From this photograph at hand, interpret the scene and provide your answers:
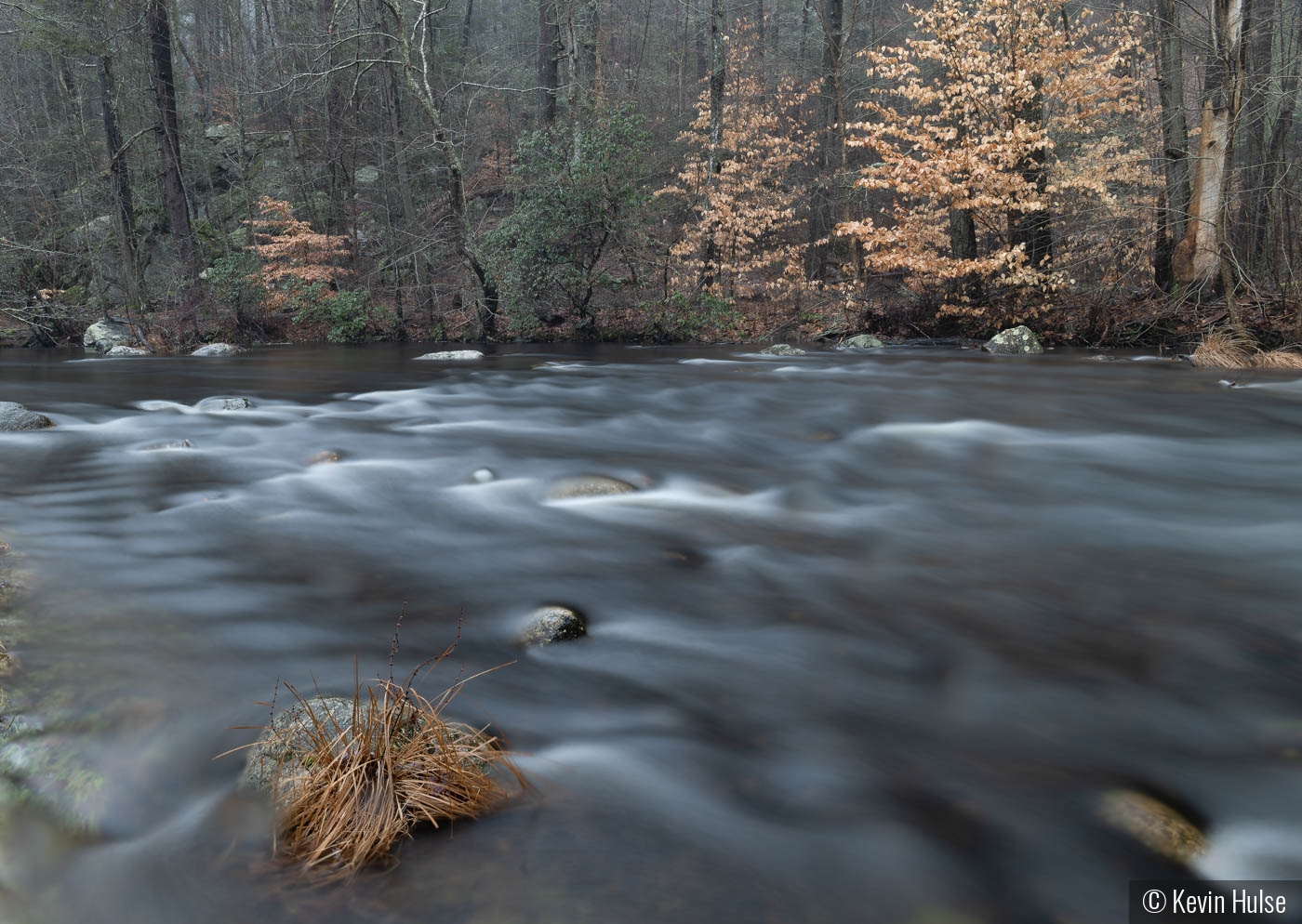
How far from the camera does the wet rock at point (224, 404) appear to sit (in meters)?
10.0

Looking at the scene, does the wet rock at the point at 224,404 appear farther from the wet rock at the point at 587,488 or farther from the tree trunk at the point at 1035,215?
the tree trunk at the point at 1035,215

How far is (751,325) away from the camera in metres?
18.5

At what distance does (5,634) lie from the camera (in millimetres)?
3459

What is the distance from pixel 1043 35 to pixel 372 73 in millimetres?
16922

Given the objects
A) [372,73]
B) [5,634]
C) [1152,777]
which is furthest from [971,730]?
[372,73]

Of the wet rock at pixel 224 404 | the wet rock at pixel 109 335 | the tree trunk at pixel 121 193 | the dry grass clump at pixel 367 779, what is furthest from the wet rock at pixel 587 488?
the tree trunk at pixel 121 193

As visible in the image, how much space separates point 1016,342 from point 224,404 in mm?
12045

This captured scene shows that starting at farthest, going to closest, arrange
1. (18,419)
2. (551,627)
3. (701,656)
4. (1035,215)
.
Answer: (1035,215), (18,419), (551,627), (701,656)

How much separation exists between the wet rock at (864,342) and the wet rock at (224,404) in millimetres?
10635

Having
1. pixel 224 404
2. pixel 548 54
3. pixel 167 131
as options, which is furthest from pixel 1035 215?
pixel 167 131

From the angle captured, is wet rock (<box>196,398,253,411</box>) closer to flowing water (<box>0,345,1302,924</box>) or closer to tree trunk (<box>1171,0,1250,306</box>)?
flowing water (<box>0,345,1302,924</box>)

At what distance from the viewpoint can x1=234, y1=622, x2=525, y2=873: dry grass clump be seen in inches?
92.4

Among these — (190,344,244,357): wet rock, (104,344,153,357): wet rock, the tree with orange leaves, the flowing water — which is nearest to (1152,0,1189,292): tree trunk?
the tree with orange leaves

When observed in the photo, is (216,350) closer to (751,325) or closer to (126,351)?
(126,351)
